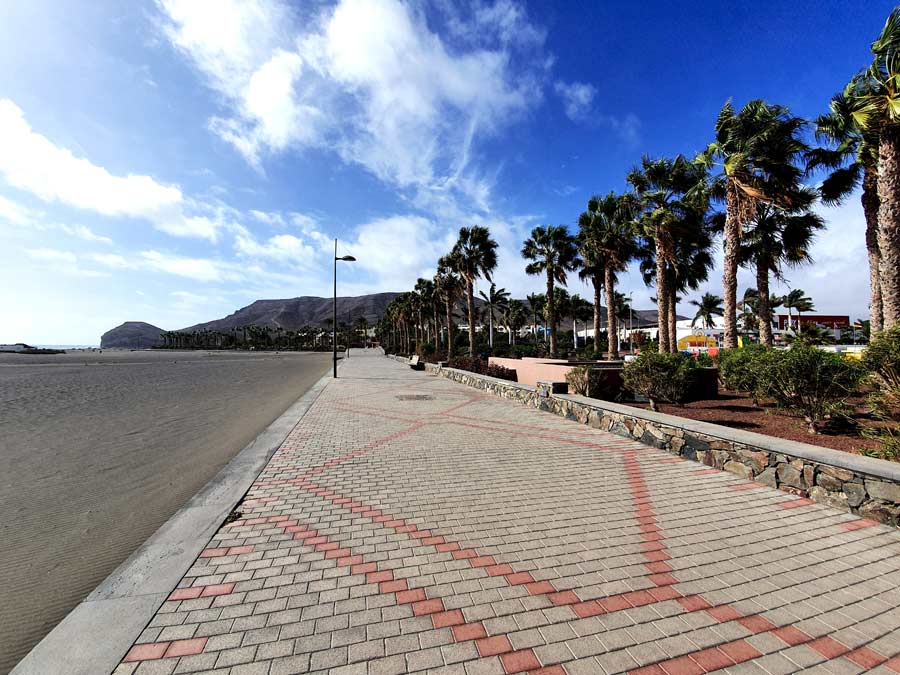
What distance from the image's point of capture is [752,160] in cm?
1364

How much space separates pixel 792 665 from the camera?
7.32 feet

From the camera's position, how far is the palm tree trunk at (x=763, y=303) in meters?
16.6

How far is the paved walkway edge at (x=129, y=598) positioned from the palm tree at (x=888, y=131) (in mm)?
14686

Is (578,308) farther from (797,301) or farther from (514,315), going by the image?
(797,301)

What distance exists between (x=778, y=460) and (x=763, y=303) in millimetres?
15741

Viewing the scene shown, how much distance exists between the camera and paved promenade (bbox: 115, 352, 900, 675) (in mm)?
2277

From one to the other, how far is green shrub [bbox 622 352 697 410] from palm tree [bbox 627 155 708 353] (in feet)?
22.7

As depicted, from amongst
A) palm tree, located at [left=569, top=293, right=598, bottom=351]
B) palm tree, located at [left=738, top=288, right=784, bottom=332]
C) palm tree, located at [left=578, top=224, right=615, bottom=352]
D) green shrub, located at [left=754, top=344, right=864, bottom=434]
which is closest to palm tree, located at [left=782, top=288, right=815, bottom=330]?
palm tree, located at [left=738, top=288, right=784, bottom=332]

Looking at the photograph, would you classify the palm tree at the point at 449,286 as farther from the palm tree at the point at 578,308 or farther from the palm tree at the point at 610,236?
the palm tree at the point at 578,308

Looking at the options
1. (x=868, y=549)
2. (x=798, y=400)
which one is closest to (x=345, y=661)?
(x=868, y=549)

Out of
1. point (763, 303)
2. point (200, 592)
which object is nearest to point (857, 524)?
point (200, 592)

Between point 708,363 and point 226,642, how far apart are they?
16.0 m

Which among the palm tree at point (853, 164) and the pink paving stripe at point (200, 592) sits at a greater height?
the palm tree at point (853, 164)

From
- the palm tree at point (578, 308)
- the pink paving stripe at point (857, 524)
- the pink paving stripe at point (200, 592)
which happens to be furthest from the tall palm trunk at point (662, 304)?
the palm tree at point (578, 308)
